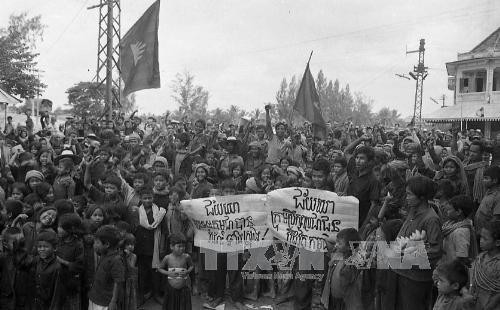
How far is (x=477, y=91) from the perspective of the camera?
34.8 meters

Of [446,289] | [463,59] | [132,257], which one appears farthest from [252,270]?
[463,59]

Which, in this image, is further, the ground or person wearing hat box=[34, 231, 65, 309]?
the ground

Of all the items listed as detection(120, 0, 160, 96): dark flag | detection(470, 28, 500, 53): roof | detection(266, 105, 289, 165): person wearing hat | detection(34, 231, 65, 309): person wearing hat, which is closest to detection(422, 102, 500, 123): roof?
detection(470, 28, 500, 53): roof

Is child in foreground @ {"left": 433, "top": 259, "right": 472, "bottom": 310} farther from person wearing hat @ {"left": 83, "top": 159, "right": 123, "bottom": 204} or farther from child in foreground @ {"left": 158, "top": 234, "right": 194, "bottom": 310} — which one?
person wearing hat @ {"left": 83, "top": 159, "right": 123, "bottom": 204}

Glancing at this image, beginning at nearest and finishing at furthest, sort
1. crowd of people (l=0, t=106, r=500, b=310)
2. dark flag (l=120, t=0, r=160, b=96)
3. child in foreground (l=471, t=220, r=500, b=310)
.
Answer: child in foreground (l=471, t=220, r=500, b=310), crowd of people (l=0, t=106, r=500, b=310), dark flag (l=120, t=0, r=160, b=96)

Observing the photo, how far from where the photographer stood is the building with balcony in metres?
31.8

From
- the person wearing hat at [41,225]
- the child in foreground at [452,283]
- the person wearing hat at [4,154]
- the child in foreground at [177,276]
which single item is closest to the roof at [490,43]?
the person wearing hat at [4,154]

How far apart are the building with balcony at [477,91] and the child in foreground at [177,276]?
29.9m

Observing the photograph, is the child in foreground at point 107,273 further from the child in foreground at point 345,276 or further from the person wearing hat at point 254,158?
the person wearing hat at point 254,158

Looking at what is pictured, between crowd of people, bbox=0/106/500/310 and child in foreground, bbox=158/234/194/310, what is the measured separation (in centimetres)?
1

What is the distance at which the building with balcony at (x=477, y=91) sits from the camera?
104 feet

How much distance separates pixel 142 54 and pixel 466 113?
87.7 ft

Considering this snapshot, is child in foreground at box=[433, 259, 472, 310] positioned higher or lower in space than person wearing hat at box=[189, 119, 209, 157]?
lower

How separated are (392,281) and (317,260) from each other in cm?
123
